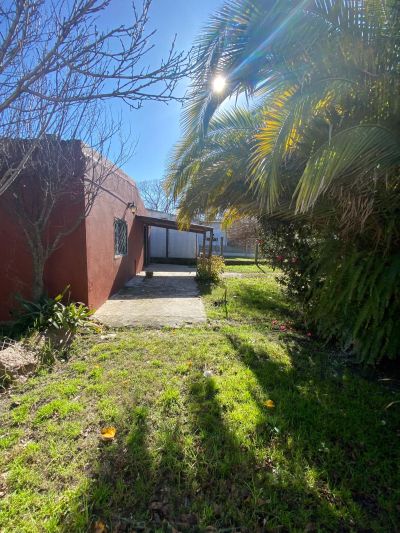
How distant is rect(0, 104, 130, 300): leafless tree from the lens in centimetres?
500

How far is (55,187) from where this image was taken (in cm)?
518

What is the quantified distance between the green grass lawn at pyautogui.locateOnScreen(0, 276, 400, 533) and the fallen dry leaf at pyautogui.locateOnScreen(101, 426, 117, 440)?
5cm

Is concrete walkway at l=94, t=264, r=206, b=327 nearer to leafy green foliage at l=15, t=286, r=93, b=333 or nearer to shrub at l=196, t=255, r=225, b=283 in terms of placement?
shrub at l=196, t=255, r=225, b=283

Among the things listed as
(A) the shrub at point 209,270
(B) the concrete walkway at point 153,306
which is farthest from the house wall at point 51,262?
(A) the shrub at point 209,270

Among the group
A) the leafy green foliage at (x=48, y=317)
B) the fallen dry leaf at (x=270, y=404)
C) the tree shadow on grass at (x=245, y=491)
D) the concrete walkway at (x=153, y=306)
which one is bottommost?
the tree shadow on grass at (x=245, y=491)

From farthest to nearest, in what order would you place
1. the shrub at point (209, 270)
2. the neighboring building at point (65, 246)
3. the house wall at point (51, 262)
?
the shrub at point (209, 270)
the house wall at point (51, 262)
the neighboring building at point (65, 246)

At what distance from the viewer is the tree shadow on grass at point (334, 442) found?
1.88m

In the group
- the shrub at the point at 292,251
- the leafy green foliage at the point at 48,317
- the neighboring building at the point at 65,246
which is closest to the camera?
the leafy green foliage at the point at 48,317

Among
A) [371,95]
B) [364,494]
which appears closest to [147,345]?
[364,494]

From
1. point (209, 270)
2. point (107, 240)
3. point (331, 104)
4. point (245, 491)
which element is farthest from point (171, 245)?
point (245, 491)

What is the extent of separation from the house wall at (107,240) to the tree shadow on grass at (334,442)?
4.42m

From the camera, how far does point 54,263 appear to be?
6.05 meters

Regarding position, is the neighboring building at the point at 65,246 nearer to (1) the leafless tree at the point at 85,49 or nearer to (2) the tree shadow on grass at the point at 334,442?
(1) the leafless tree at the point at 85,49

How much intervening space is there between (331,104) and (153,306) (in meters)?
5.92
